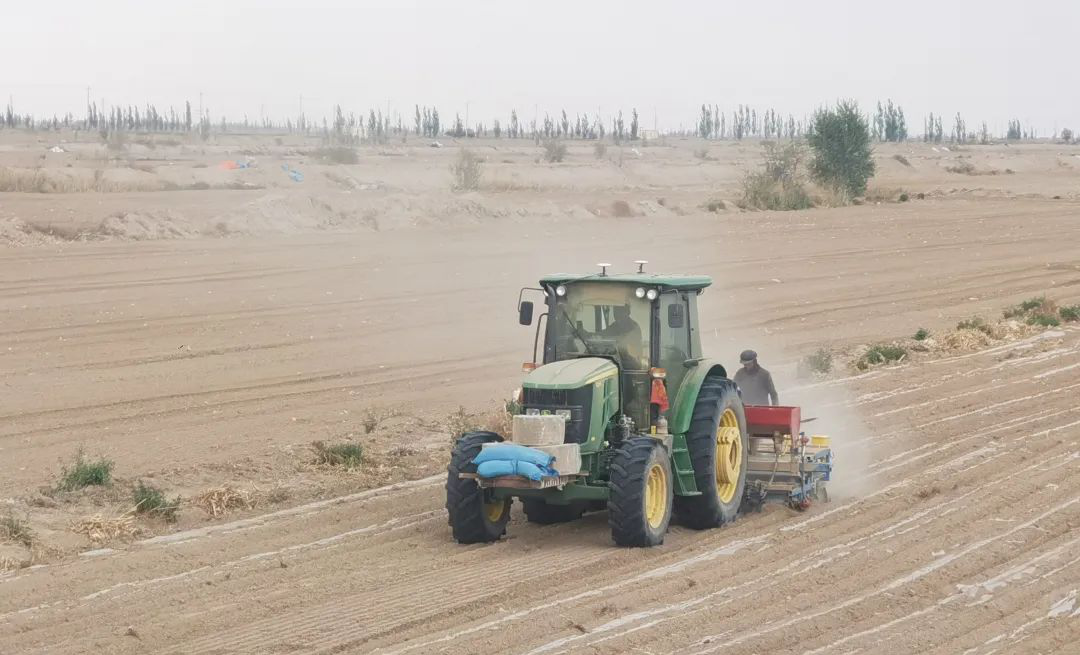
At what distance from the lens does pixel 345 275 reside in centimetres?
3197

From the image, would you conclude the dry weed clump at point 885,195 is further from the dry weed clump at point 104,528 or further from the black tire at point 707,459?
the dry weed clump at point 104,528

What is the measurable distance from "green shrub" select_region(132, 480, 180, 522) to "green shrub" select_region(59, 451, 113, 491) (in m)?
0.68

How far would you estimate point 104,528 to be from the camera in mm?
12688

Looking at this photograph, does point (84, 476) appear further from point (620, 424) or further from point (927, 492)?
point (927, 492)

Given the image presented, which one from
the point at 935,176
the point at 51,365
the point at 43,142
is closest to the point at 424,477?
the point at 51,365

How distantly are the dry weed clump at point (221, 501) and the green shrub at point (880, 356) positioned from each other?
12.3 meters

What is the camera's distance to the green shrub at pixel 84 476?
13958 millimetres

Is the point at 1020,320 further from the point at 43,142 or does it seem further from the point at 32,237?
the point at 43,142

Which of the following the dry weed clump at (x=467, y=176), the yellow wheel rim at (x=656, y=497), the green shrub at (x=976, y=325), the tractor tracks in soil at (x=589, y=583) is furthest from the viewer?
the dry weed clump at (x=467, y=176)

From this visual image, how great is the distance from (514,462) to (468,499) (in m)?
0.72

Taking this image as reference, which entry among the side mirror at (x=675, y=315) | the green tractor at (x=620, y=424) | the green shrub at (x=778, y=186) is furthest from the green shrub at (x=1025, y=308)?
the green shrub at (x=778, y=186)

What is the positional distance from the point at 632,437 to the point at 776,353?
1378cm

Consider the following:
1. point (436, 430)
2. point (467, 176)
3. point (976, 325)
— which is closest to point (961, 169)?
point (467, 176)

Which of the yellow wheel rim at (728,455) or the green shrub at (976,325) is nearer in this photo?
the yellow wheel rim at (728,455)
